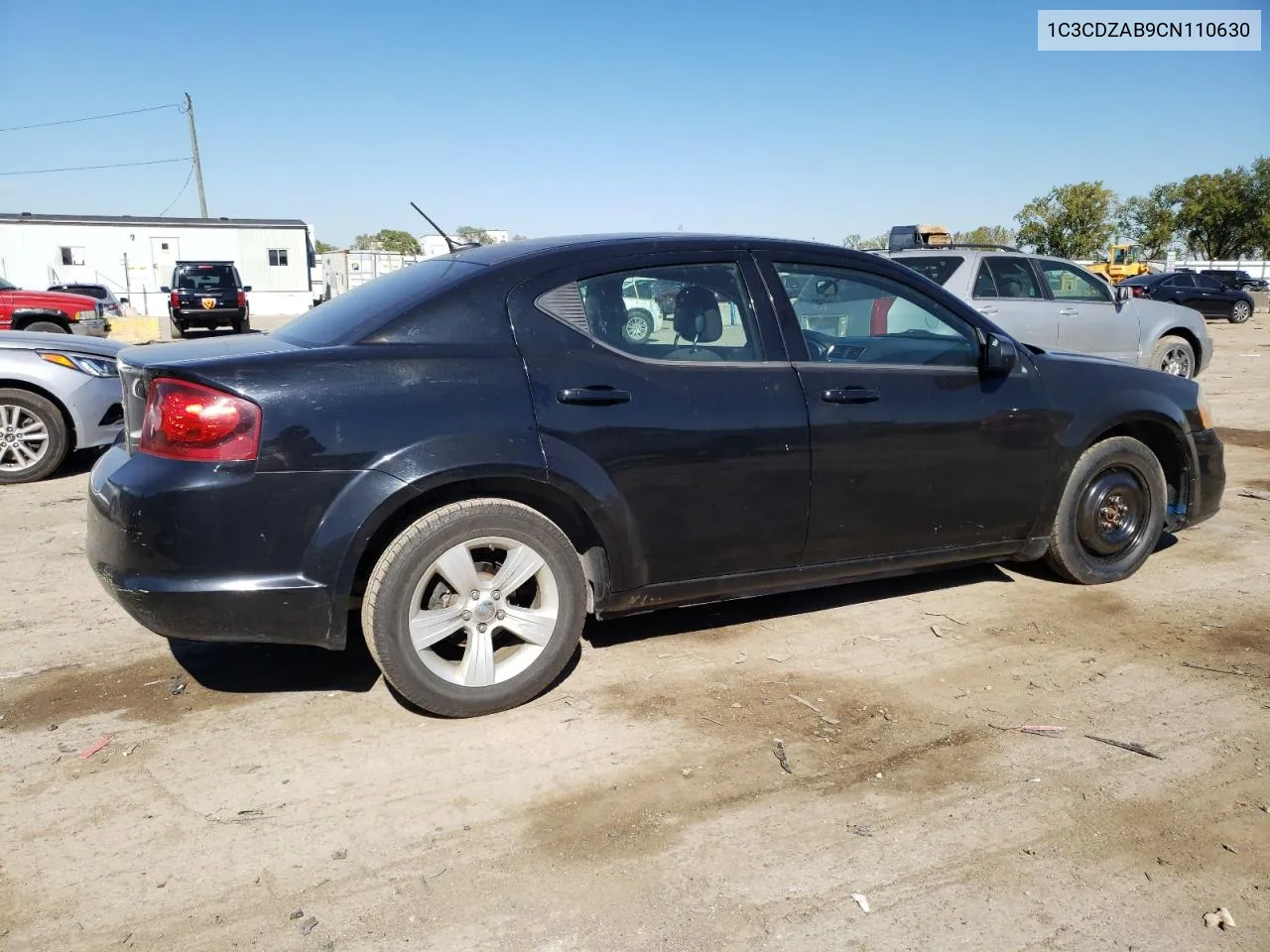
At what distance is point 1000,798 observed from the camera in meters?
2.96

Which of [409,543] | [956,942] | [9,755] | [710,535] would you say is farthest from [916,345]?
[9,755]

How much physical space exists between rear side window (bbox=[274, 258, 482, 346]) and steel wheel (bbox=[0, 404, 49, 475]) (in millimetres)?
4464

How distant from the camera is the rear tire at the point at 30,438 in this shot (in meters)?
7.27

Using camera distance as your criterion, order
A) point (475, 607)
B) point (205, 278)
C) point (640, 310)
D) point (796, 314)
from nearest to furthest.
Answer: point (475, 607)
point (640, 310)
point (796, 314)
point (205, 278)

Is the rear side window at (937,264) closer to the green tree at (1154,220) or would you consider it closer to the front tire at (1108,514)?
the front tire at (1108,514)

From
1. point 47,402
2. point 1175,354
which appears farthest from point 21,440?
point 1175,354

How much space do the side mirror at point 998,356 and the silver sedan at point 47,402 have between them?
19.6 ft

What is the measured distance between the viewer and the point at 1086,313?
10547mm

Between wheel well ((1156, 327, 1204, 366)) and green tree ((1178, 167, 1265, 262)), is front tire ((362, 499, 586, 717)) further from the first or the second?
green tree ((1178, 167, 1265, 262))

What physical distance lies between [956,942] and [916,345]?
259 centimetres

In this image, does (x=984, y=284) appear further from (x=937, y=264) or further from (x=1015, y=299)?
(x=937, y=264)

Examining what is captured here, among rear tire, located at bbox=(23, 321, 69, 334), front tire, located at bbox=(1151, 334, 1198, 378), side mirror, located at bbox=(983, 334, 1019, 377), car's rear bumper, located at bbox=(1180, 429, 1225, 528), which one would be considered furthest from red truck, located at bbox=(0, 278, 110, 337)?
front tire, located at bbox=(1151, 334, 1198, 378)

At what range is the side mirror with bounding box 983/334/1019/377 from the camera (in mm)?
4254

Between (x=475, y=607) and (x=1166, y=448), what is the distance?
12.1 feet
